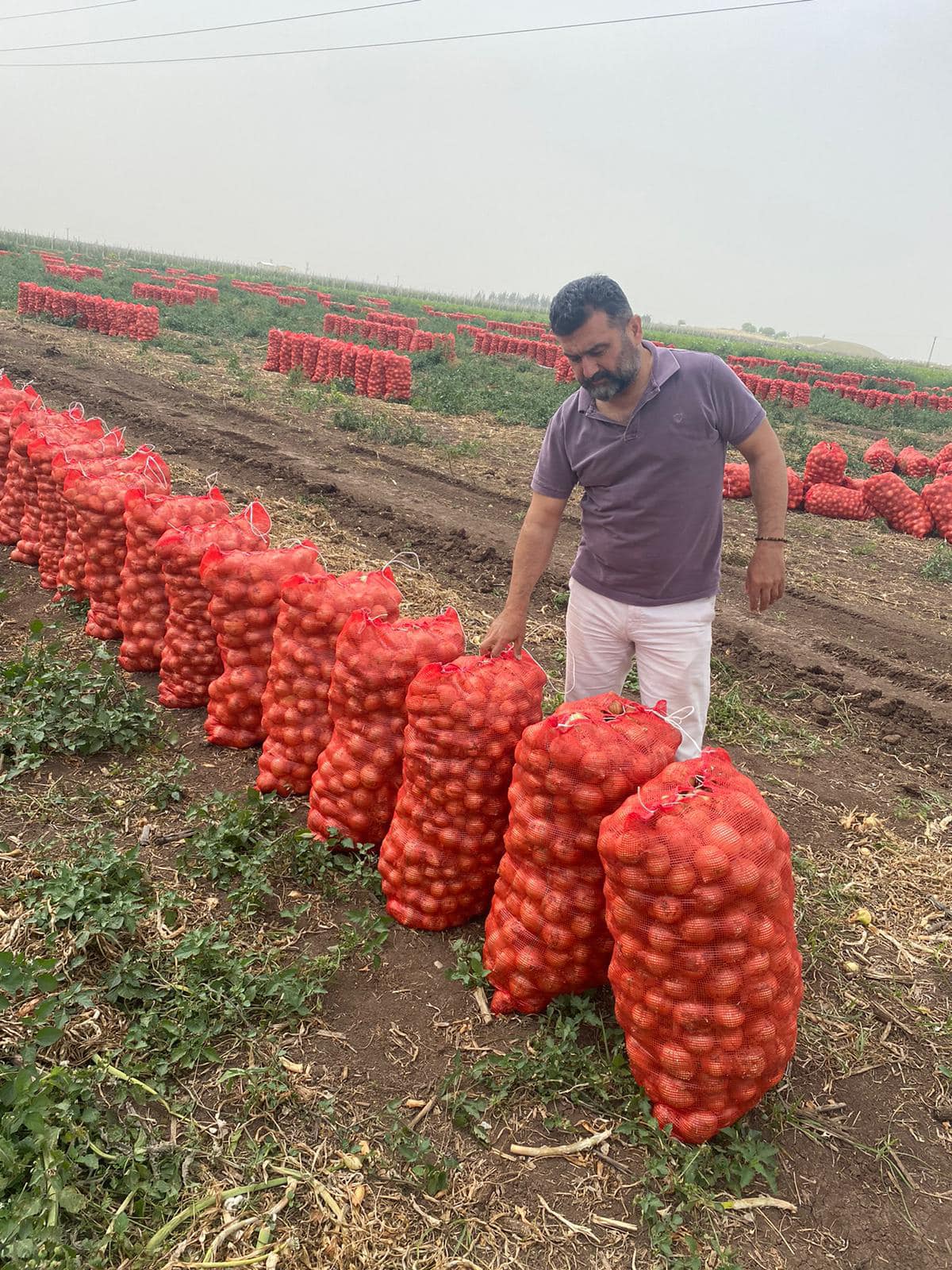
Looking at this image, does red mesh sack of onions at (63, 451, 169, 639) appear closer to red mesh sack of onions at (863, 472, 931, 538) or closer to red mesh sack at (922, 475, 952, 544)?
red mesh sack of onions at (863, 472, 931, 538)

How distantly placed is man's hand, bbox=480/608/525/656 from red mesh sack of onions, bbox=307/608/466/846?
17cm

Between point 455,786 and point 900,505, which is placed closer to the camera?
point 455,786

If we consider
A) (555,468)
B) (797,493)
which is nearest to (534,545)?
(555,468)

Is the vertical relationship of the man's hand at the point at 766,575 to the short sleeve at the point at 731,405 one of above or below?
below

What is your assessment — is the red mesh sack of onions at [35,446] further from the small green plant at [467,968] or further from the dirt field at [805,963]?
the small green plant at [467,968]

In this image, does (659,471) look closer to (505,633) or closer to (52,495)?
(505,633)

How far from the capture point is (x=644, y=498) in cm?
288

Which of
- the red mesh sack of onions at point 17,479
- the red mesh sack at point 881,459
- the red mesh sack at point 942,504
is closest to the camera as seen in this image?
the red mesh sack of onions at point 17,479

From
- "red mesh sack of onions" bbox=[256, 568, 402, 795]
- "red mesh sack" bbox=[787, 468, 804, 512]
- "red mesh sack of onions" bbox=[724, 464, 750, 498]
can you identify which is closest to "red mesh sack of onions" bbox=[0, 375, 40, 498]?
"red mesh sack of onions" bbox=[256, 568, 402, 795]

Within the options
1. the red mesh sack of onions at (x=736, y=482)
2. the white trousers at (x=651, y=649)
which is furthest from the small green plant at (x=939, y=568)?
the white trousers at (x=651, y=649)

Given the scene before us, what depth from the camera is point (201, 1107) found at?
2.16m

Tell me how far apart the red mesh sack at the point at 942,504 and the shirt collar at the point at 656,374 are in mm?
8143

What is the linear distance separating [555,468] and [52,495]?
3.26 m

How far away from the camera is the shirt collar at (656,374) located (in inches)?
110
